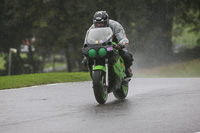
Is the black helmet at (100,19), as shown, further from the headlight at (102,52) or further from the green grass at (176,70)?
the green grass at (176,70)

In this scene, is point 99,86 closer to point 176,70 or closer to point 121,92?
point 121,92

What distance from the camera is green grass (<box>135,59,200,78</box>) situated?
2714 centimetres

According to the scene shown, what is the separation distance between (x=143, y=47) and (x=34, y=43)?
11.0 m

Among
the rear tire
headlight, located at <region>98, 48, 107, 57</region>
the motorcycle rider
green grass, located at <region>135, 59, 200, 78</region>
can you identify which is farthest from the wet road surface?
green grass, located at <region>135, 59, 200, 78</region>

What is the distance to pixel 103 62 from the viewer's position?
33.8 ft

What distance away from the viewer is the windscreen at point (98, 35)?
1038 centimetres

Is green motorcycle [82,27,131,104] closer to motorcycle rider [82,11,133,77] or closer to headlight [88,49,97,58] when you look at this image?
headlight [88,49,97,58]

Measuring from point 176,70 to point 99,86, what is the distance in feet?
64.2

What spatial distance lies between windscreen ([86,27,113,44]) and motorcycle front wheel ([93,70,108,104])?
0.71m

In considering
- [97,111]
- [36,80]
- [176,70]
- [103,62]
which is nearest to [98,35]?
[103,62]

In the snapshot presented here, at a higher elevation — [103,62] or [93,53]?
[93,53]

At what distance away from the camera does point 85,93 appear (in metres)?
12.6

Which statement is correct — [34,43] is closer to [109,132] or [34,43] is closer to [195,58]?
[195,58]

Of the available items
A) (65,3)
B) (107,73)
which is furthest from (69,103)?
(65,3)
